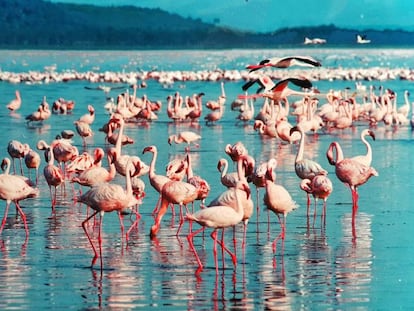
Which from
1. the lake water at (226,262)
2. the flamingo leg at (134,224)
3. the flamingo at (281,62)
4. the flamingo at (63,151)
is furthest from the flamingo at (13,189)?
the flamingo at (281,62)

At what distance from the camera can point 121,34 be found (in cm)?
17038

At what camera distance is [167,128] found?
28.2 metres

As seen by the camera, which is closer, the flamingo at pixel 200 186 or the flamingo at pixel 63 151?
the flamingo at pixel 200 186

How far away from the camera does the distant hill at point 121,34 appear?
6363 inches

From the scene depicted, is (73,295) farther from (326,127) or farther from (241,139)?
(326,127)

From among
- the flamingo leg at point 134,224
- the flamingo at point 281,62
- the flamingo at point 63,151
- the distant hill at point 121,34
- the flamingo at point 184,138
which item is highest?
the distant hill at point 121,34

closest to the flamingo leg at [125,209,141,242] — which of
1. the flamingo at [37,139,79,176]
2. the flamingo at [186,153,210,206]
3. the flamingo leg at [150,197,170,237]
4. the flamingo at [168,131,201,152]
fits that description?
the flamingo leg at [150,197,170,237]

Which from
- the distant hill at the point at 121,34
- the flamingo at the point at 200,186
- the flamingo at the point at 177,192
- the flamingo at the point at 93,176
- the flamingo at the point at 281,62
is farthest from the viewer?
the distant hill at the point at 121,34

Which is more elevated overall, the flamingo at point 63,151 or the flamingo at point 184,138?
the flamingo at point 63,151

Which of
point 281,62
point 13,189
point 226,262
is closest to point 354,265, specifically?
point 226,262

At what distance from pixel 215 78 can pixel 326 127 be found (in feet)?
102

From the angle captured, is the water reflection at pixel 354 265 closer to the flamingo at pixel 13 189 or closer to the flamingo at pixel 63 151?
the flamingo at pixel 13 189

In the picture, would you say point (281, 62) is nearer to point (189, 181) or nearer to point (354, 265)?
point (189, 181)

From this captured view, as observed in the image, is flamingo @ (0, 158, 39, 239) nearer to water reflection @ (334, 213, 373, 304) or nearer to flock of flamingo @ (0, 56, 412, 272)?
flock of flamingo @ (0, 56, 412, 272)
